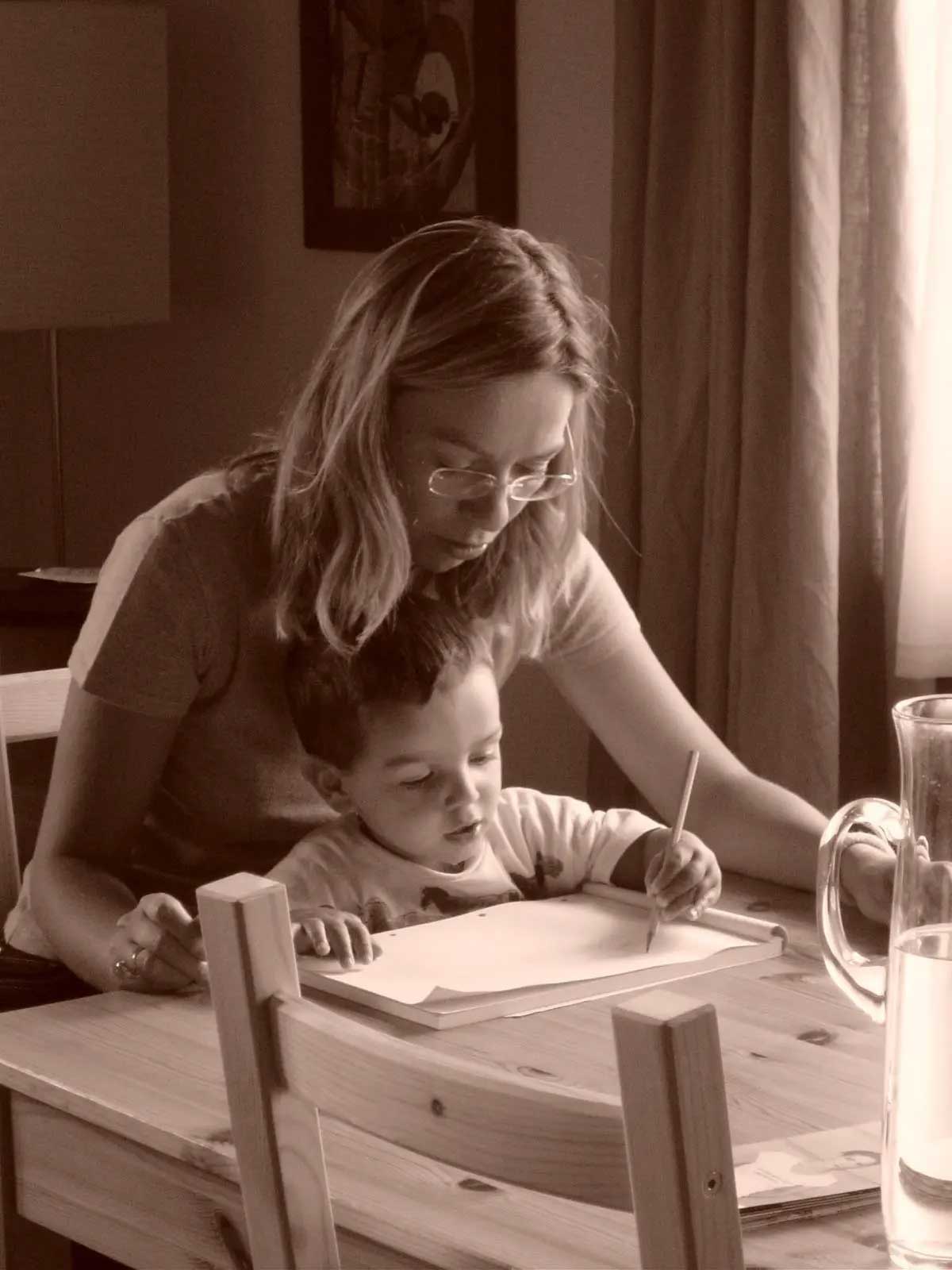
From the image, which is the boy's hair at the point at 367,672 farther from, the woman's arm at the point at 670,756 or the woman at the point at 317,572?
the woman's arm at the point at 670,756

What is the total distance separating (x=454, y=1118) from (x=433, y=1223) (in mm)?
237

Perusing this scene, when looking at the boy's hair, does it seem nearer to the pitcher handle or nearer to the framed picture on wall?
the pitcher handle

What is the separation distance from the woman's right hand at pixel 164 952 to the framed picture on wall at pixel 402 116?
1.99 metres

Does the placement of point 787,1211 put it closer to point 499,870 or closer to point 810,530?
point 499,870

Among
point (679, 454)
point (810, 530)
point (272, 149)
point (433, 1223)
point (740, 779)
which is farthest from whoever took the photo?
point (272, 149)

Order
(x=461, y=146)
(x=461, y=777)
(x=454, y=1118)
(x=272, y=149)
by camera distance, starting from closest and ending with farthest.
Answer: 1. (x=454, y=1118)
2. (x=461, y=777)
3. (x=461, y=146)
4. (x=272, y=149)

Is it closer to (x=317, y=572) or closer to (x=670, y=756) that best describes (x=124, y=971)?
(x=317, y=572)

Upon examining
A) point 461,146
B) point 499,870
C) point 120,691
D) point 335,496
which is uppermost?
point 461,146

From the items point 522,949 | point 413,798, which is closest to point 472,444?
point 413,798

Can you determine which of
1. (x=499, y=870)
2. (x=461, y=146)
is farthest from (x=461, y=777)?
(x=461, y=146)

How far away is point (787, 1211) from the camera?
98cm

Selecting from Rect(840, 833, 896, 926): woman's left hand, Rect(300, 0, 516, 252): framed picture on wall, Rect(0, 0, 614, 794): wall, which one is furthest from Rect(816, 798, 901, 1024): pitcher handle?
Rect(300, 0, 516, 252): framed picture on wall

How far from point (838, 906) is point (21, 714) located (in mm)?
941

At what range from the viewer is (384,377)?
1.58 metres
